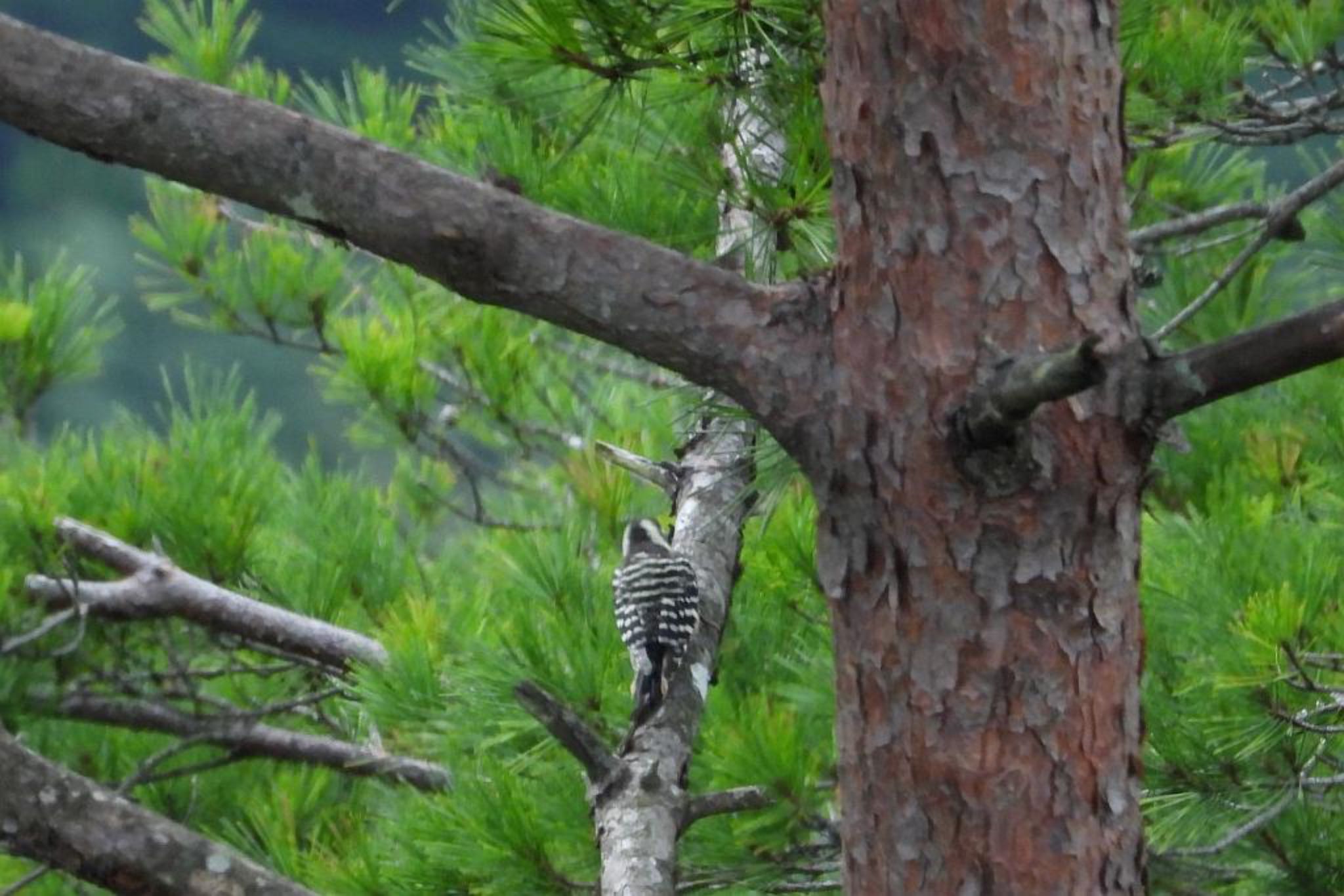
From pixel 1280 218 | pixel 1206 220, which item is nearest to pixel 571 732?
pixel 1280 218

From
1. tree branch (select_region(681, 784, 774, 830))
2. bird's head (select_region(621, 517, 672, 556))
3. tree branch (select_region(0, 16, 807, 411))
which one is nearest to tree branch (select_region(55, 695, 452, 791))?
bird's head (select_region(621, 517, 672, 556))

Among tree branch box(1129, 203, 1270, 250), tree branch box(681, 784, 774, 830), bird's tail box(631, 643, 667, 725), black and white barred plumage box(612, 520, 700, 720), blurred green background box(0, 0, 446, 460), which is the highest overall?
blurred green background box(0, 0, 446, 460)

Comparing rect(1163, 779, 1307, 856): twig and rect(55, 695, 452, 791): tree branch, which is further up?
rect(55, 695, 452, 791): tree branch

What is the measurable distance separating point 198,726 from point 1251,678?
122 cm

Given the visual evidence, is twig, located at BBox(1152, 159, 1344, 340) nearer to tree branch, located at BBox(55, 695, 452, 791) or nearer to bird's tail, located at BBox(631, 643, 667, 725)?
bird's tail, located at BBox(631, 643, 667, 725)

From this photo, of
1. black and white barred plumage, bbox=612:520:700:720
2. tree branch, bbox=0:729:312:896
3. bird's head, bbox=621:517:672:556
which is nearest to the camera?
tree branch, bbox=0:729:312:896

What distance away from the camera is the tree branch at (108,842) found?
900 millimetres

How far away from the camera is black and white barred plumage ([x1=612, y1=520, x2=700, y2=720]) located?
1.29 meters

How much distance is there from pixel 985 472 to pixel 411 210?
273 mm

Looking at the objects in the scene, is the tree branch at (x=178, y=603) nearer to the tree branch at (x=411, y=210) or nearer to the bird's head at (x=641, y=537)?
the bird's head at (x=641, y=537)

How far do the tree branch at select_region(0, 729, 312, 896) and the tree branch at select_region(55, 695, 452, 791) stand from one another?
2.71 ft

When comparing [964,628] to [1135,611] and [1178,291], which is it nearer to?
[1135,611]

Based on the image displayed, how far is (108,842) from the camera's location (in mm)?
903

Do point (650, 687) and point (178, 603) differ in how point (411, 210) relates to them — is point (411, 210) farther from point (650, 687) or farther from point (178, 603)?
point (178, 603)
